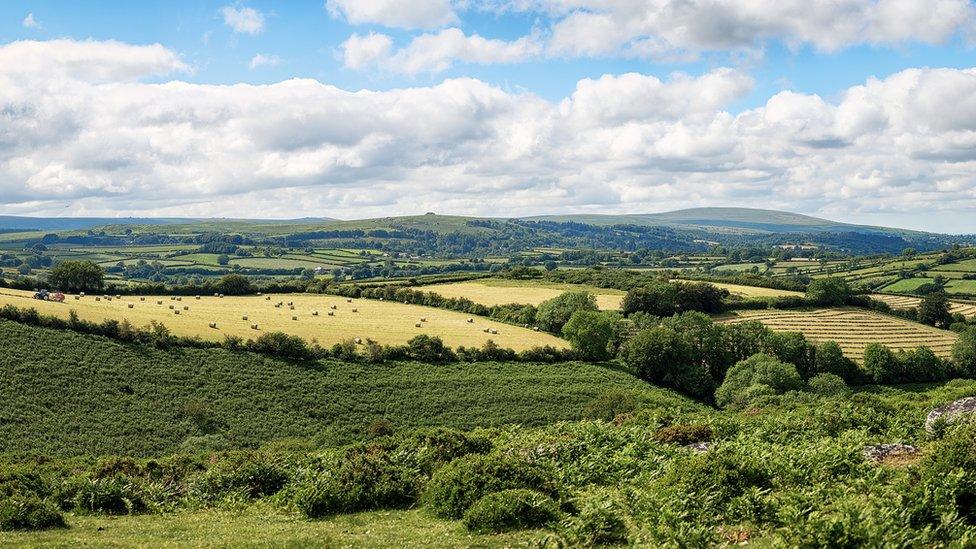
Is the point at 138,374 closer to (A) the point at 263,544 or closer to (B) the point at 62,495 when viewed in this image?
(B) the point at 62,495

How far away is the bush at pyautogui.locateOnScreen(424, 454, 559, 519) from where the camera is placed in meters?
21.7

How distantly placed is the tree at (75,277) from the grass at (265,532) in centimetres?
9527

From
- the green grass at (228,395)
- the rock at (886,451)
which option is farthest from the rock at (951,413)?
the green grass at (228,395)

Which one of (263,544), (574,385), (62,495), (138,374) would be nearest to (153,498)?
(62,495)

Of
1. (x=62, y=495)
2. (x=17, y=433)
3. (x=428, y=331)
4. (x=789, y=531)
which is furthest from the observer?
(x=428, y=331)

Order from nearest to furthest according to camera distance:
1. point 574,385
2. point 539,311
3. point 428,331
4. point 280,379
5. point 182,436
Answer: point 182,436
point 280,379
point 574,385
point 428,331
point 539,311

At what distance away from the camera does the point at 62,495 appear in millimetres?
26797

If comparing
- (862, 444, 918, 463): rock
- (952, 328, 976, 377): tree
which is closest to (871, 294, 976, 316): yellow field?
(952, 328, 976, 377): tree

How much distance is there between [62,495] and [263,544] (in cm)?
1420

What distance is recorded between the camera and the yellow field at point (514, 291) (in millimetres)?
126875

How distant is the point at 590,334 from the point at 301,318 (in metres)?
42.6

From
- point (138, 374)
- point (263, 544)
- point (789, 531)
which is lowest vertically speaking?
point (138, 374)

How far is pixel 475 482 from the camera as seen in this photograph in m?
22.2

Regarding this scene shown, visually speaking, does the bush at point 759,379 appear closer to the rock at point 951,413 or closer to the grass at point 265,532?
the rock at point 951,413
